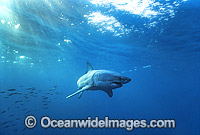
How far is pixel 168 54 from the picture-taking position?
25.3m

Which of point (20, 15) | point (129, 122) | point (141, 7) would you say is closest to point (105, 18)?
point (141, 7)

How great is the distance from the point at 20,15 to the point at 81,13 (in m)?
5.66

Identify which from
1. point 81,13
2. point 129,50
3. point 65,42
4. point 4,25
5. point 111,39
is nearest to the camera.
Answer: point 81,13

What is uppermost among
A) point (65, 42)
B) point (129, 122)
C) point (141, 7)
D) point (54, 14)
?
point (65, 42)

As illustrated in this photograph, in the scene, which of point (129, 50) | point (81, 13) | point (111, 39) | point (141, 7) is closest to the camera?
point (141, 7)

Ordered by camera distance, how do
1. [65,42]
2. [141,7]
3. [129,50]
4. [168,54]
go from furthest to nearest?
[168,54] → [129,50] → [65,42] → [141,7]

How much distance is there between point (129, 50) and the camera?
22.8 meters

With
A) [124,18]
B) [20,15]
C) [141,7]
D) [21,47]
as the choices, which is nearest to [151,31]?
[124,18]

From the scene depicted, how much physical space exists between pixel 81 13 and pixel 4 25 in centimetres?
874

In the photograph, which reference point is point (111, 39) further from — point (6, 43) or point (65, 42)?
point (6, 43)

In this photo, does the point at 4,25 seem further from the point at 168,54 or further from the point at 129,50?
the point at 168,54

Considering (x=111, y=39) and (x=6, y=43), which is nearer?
(x=111, y=39)

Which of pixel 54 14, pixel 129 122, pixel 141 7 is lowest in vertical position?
pixel 129 122

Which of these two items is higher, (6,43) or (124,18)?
(6,43)
